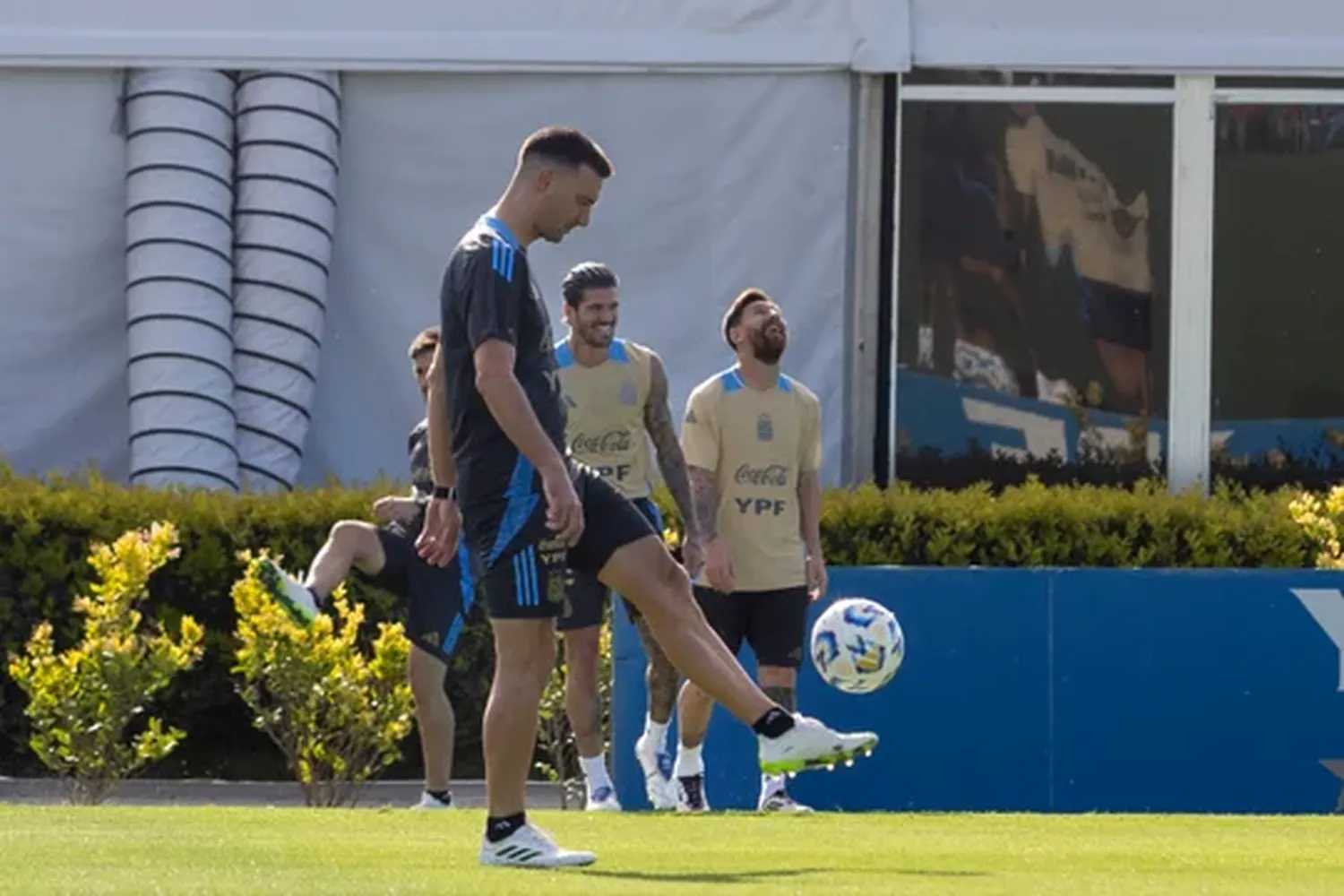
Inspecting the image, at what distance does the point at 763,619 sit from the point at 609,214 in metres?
6.01

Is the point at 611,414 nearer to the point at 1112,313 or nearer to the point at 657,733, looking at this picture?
the point at 657,733

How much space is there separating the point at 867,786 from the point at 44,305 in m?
6.93

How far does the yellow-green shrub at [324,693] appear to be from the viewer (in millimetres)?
13164

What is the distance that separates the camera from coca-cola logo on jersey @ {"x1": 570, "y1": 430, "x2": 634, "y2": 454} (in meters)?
11.9

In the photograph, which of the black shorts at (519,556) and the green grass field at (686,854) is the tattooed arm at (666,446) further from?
the black shorts at (519,556)

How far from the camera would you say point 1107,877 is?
7.76 meters

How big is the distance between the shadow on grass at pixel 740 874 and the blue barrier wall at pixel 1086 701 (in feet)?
15.4

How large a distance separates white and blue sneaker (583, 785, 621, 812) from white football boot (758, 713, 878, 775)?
346cm

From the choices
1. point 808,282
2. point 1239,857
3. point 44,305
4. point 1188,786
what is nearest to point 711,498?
point 1188,786

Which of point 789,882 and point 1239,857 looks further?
point 1239,857

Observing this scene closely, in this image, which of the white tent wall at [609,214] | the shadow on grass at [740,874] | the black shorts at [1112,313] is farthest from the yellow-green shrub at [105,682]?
the black shorts at [1112,313]

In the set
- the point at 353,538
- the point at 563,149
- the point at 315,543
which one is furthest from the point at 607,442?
the point at 563,149

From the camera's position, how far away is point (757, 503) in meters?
12.2

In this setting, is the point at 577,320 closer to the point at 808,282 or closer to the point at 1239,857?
the point at 1239,857
